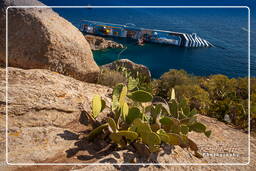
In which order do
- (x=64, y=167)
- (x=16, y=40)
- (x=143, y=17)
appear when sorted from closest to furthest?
1. (x=64, y=167)
2. (x=143, y=17)
3. (x=16, y=40)

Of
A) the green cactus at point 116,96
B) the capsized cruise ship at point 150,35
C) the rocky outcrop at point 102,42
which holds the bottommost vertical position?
the green cactus at point 116,96

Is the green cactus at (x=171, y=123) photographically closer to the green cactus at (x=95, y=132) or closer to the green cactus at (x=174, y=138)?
the green cactus at (x=174, y=138)

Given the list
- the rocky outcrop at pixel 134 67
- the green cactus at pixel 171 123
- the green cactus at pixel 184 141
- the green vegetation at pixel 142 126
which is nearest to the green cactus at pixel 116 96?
the green vegetation at pixel 142 126

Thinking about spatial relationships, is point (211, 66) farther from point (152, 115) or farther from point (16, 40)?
point (16, 40)

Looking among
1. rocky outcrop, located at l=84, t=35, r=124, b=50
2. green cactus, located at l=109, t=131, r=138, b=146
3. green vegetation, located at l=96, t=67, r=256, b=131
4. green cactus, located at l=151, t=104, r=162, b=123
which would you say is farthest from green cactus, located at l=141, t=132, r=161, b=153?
rocky outcrop, located at l=84, t=35, r=124, b=50

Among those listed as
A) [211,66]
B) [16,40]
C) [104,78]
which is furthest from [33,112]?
[211,66]

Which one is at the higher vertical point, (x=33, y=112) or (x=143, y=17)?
(x=143, y=17)

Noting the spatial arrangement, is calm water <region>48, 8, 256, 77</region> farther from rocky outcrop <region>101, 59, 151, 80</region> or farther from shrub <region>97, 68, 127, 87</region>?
rocky outcrop <region>101, 59, 151, 80</region>
